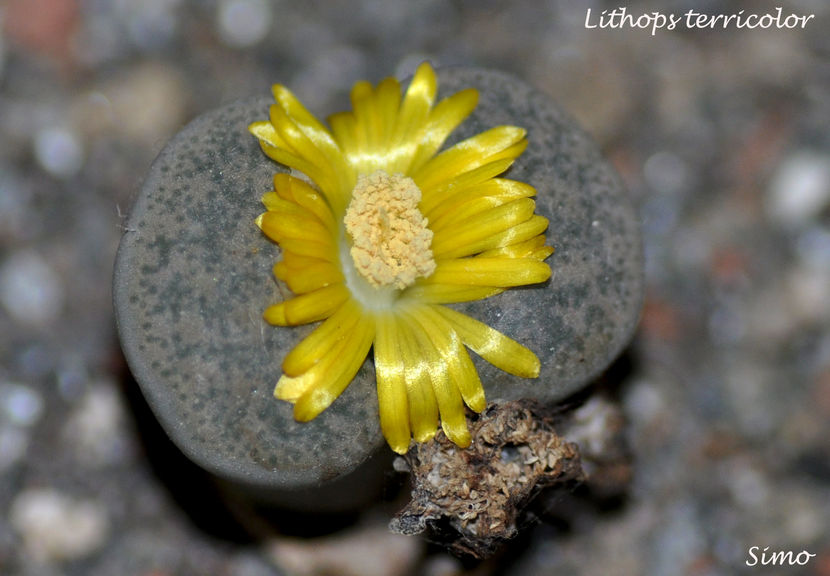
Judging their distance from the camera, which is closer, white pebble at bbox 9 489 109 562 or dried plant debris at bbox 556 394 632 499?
dried plant debris at bbox 556 394 632 499

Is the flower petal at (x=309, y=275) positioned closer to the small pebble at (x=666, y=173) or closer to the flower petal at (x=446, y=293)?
the flower petal at (x=446, y=293)

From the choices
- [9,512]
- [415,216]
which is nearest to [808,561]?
[415,216]

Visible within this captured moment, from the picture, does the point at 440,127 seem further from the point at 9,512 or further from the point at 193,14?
the point at 9,512

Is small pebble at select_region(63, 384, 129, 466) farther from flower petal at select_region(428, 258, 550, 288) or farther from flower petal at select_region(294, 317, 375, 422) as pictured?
flower petal at select_region(428, 258, 550, 288)

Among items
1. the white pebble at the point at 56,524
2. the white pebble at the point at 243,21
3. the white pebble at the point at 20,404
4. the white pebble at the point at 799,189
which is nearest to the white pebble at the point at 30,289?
the white pebble at the point at 20,404

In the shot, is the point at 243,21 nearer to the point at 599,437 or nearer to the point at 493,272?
the point at 493,272

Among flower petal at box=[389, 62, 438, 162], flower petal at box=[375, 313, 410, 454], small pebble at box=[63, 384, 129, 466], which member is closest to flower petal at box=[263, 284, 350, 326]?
flower petal at box=[375, 313, 410, 454]
